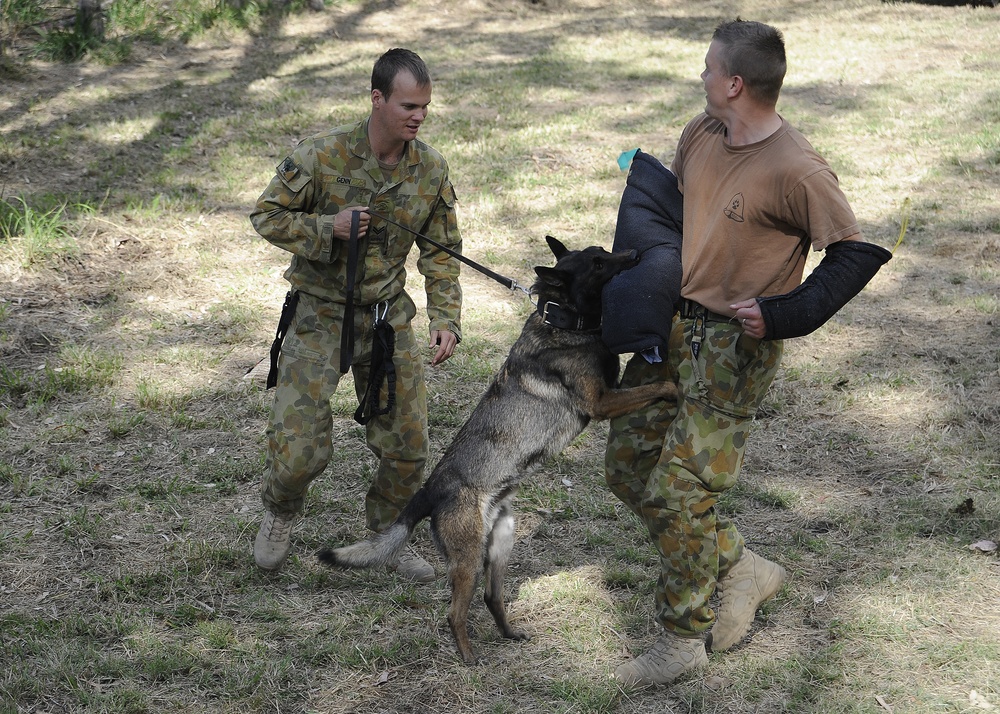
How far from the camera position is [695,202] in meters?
3.62

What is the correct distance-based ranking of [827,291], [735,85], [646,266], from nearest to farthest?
[827,291] < [735,85] < [646,266]

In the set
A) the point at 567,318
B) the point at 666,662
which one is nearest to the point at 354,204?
the point at 567,318

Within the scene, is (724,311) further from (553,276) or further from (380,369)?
(380,369)

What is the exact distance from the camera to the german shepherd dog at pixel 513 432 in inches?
155

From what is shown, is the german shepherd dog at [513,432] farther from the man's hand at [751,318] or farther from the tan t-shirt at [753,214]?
the man's hand at [751,318]

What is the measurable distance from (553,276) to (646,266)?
0.50 meters

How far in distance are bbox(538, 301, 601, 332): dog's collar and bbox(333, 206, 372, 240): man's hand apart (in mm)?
931

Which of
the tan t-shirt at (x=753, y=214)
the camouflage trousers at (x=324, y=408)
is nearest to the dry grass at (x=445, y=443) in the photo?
the camouflage trousers at (x=324, y=408)

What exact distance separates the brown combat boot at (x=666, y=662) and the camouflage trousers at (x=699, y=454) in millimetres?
66

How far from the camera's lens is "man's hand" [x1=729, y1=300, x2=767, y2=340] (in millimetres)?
3240

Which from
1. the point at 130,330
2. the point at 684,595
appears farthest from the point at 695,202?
the point at 130,330

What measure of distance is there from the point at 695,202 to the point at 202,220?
6.37 m

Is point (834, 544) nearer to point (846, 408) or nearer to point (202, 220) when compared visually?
point (846, 408)

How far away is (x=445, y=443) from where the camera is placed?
5.74 meters
